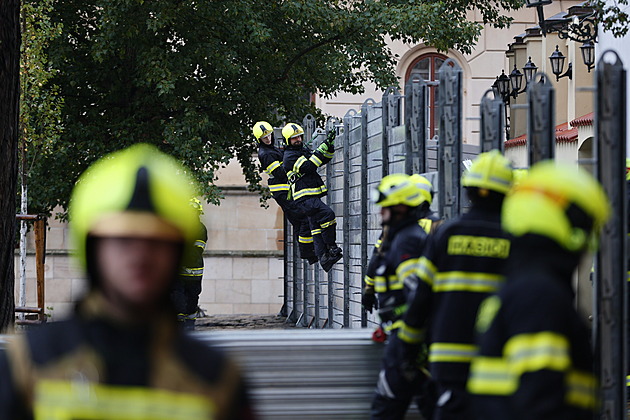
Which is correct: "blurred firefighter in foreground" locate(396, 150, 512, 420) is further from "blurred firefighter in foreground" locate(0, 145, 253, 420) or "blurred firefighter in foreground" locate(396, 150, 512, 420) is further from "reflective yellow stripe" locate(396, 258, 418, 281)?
"blurred firefighter in foreground" locate(0, 145, 253, 420)

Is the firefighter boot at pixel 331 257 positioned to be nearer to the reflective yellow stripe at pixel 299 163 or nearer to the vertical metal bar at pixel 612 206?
the reflective yellow stripe at pixel 299 163

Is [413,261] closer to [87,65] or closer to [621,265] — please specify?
[621,265]

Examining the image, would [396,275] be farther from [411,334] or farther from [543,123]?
[543,123]

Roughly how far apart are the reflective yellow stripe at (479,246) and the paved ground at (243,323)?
13.5 meters

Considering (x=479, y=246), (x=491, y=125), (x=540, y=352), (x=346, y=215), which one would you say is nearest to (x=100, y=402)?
(x=540, y=352)

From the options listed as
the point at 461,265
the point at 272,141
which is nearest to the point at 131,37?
the point at 272,141

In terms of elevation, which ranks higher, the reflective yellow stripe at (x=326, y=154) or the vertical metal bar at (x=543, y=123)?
the reflective yellow stripe at (x=326, y=154)

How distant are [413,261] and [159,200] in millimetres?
3864

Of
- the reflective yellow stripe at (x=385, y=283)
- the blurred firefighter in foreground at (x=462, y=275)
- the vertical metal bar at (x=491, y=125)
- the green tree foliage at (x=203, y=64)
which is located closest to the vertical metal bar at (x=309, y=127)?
the green tree foliage at (x=203, y=64)

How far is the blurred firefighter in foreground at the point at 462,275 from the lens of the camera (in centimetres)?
517

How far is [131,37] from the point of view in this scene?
1764 centimetres

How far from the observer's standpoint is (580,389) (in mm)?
3299

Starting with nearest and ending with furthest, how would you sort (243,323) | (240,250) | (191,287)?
(191,287)
(243,323)
(240,250)

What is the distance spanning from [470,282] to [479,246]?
17cm
